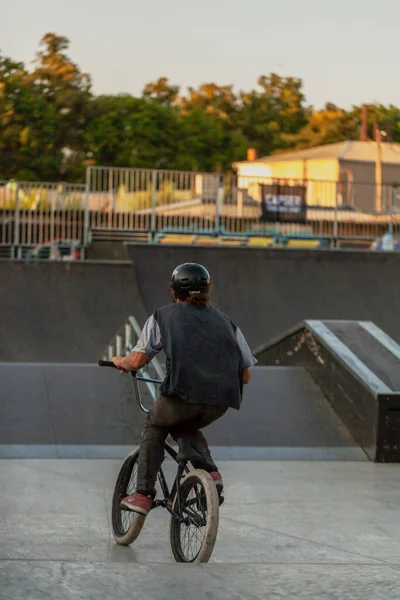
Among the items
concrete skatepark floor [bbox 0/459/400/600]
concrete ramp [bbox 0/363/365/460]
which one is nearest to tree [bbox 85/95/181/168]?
concrete ramp [bbox 0/363/365/460]

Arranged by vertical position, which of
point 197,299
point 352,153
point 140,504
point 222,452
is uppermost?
point 352,153

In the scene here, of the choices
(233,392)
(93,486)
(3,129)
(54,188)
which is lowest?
(93,486)

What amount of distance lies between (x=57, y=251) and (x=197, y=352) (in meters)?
18.6

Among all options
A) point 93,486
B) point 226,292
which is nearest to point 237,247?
point 226,292

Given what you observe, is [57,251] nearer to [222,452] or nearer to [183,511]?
[222,452]

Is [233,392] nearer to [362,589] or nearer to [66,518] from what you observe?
[362,589]

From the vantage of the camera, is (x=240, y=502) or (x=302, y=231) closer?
(x=240, y=502)

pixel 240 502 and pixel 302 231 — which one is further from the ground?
pixel 302 231

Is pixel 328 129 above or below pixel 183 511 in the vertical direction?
above

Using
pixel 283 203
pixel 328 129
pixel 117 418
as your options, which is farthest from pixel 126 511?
pixel 328 129

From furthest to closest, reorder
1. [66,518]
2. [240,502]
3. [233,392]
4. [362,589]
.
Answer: [240,502] → [66,518] → [233,392] → [362,589]

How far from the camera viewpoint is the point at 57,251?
80.7 feet

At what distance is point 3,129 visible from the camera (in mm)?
92125

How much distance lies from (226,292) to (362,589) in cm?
1858
